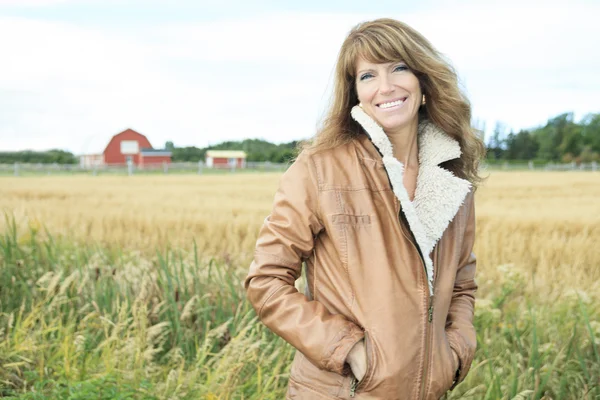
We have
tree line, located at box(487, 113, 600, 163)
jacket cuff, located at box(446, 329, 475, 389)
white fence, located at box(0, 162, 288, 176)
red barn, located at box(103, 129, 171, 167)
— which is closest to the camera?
jacket cuff, located at box(446, 329, 475, 389)

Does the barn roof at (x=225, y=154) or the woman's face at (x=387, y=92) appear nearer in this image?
the woman's face at (x=387, y=92)

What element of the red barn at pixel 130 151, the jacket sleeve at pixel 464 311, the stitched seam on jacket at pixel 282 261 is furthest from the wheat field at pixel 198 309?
the red barn at pixel 130 151

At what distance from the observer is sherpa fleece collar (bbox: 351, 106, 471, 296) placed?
174 cm

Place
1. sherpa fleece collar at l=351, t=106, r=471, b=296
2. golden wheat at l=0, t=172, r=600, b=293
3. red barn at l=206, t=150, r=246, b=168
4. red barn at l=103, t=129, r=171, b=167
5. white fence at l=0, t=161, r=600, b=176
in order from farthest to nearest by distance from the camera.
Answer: red barn at l=206, t=150, r=246, b=168 < red barn at l=103, t=129, r=171, b=167 < white fence at l=0, t=161, r=600, b=176 < golden wheat at l=0, t=172, r=600, b=293 < sherpa fleece collar at l=351, t=106, r=471, b=296

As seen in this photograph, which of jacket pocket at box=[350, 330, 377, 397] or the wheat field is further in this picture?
the wheat field

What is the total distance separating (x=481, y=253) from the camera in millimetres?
4758

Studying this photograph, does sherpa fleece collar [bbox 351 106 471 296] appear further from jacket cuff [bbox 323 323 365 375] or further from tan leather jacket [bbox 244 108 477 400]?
jacket cuff [bbox 323 323 365 375]

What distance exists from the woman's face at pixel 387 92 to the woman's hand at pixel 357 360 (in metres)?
0.68

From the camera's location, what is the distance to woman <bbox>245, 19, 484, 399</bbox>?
1.68m

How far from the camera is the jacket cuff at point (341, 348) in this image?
164cm

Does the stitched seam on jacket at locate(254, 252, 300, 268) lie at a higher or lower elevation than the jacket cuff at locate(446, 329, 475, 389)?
higher

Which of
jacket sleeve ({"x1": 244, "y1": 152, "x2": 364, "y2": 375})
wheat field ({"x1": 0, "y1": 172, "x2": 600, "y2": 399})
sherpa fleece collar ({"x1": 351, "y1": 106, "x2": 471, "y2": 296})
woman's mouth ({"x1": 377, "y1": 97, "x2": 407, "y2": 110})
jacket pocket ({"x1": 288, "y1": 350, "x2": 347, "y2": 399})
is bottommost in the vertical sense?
wheat field ({"x1": 0, "y1": 172, "x2": 600, "y2": 399})

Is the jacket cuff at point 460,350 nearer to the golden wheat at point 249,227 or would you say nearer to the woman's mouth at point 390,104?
the woman's mouth at point 390,104

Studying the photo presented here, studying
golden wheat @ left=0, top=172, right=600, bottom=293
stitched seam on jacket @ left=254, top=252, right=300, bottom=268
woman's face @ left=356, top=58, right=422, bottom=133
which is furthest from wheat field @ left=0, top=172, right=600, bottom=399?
woman's face @ left=356, top=58, right=422, bottom=133
